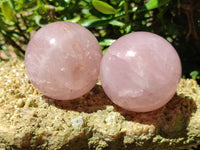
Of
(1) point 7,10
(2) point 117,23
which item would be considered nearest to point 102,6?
(2) point 117,23

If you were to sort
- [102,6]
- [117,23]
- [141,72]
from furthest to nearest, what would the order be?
[117,23] < [102,6] < [141,72]

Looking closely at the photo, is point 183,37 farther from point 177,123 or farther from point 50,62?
point 50,62

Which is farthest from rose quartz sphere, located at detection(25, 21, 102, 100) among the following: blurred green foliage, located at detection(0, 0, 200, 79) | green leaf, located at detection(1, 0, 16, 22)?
green leaf, located at detection(1, 0, 16, 22)

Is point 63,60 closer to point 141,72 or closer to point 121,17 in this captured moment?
point 141,72

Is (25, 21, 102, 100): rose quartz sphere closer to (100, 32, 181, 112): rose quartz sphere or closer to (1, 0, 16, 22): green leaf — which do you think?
(100, 32, 181, 112): rose quartz sphere

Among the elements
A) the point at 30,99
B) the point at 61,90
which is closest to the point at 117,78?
the point at 61,90

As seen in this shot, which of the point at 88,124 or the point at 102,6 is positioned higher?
the point at 102,6

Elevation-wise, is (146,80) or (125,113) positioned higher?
(146,80)
